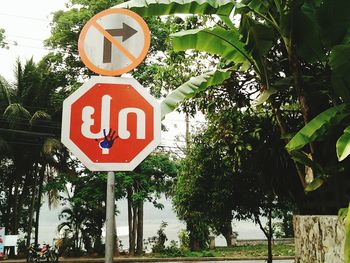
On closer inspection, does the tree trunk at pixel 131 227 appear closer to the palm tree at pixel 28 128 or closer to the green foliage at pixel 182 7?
the palm tree at pixel 28 128

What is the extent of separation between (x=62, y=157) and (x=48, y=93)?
3.34 metres

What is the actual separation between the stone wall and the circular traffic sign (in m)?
1.94

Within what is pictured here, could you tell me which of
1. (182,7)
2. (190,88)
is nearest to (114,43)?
(182,7)

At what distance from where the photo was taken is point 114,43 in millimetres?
2246

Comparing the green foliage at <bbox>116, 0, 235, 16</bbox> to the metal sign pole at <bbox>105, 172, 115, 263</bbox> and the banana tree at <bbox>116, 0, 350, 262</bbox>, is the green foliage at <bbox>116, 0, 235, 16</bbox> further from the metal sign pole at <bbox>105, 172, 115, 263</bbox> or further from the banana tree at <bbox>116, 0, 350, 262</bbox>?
the metal sign pole at <bbox>105, 172, 115, 263</bbox>

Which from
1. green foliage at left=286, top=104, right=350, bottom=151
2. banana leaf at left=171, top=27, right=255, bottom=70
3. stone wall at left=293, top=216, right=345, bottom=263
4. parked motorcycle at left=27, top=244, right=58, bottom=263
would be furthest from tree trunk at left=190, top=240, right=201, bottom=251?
green foliage at left=286, top=104, right=350, bottom=151

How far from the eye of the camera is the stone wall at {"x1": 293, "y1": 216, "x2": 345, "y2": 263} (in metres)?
2.84

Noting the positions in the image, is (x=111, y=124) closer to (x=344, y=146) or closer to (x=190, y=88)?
(x=344, y=146)

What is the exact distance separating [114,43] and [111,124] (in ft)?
1.69

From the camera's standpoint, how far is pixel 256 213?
10906mm

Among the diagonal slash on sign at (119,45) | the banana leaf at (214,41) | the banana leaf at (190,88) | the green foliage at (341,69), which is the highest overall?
the banana leaf at (214,41)

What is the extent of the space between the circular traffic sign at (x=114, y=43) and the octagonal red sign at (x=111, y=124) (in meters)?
0.11

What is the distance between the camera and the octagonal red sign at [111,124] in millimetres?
2029

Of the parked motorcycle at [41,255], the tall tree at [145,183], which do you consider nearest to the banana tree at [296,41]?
the parked motorcycle at [41,255]
